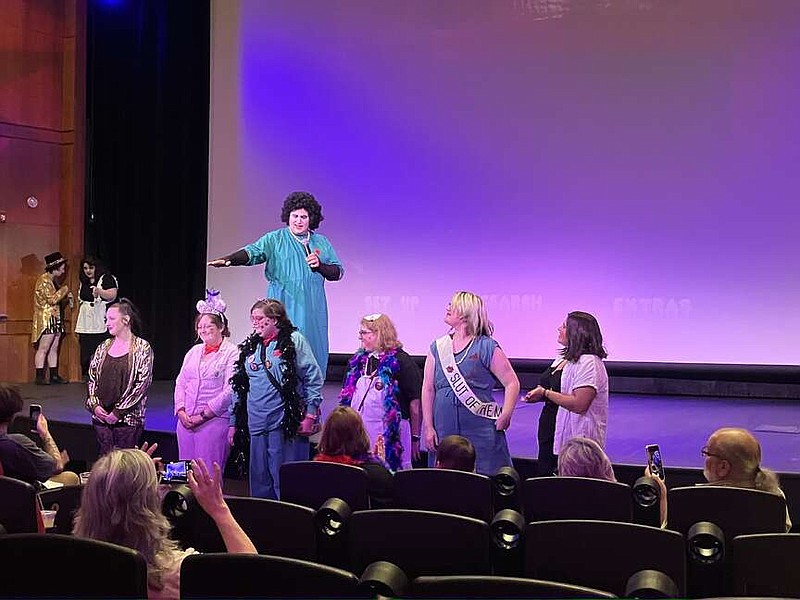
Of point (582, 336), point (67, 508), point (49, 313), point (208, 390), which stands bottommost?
point (67, 508)

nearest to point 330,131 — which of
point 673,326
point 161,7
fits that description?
point 161,7

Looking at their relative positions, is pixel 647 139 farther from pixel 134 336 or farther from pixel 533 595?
pixel 533 595

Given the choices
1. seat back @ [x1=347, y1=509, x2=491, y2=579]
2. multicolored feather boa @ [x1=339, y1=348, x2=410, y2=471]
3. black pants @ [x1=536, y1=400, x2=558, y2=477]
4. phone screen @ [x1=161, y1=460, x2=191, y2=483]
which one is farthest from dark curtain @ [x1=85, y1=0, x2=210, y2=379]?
seat back @ [x1=347, y1=509, x2=491, y2=579]

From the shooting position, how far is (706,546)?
2047 millimetres

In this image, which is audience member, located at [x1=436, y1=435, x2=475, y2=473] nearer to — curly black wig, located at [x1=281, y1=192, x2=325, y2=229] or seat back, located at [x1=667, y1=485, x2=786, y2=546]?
seat back, located at [x1=667, y1=485, x2=786, y2=546]

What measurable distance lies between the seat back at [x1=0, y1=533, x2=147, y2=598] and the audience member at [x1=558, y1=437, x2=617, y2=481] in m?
1.70

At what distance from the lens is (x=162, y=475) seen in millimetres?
3146

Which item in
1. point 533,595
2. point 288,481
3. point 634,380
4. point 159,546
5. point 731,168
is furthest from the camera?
point 634,380

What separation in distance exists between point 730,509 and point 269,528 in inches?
52.9

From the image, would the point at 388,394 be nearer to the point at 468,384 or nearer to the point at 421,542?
the point at 468,384

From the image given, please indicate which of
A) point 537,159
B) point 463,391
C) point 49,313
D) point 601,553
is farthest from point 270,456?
point 49,313

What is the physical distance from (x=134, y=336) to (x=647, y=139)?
453 cm

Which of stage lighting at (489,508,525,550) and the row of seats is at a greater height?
the row of seats

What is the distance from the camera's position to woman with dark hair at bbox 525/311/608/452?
3.97 metres
